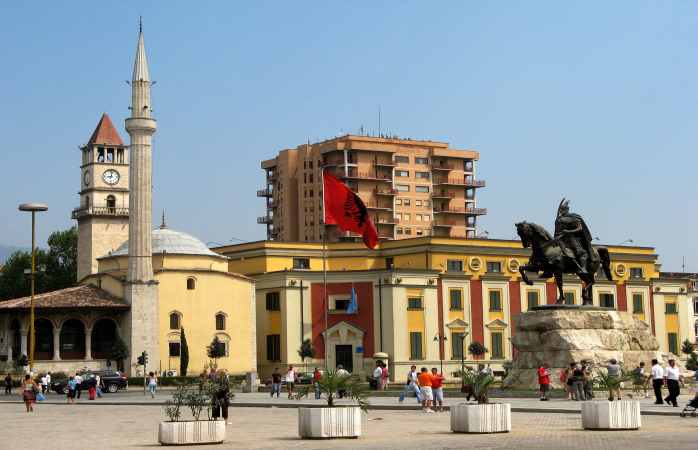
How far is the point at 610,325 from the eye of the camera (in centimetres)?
3691

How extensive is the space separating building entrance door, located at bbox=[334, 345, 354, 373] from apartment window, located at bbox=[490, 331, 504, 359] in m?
10.7

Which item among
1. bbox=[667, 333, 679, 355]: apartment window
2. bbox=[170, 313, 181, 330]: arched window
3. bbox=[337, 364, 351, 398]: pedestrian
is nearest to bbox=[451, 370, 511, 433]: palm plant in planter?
bbox=[337, 364, 351, 398]: pedestrian

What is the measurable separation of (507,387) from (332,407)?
1672 centimetres

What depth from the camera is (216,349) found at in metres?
70.6

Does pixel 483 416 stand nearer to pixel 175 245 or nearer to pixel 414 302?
pixel 414 302

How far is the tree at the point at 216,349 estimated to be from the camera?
70450 mm

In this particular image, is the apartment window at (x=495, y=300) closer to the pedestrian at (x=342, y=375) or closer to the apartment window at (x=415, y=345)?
the apartment window at (x=415, y=345)

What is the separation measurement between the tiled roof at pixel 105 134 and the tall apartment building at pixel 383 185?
2615 centimetres

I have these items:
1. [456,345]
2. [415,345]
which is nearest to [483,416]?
[415,345]

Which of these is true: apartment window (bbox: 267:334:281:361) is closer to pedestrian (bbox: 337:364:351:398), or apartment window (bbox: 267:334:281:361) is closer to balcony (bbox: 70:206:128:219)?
balcony (bbox: 70:206:128:219)

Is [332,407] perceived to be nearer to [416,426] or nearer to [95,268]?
[416,426]

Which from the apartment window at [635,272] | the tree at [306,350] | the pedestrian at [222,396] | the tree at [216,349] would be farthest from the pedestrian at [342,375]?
the apartment window at [635,272]

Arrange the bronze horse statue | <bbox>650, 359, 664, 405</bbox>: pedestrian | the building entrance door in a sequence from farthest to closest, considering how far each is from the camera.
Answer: the building entrance door, the bronze horse statue, <bbox>650, 359, 664, 405</bbox>: pedestrian

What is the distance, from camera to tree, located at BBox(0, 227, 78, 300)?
103375 millimetres
